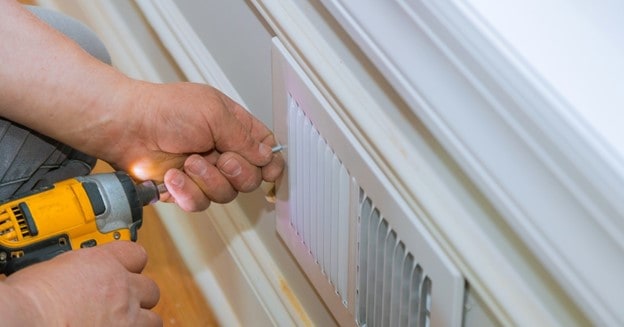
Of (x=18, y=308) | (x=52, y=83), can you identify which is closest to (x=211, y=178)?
(x=52, y=83)

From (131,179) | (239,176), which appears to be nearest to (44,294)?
(131,179)

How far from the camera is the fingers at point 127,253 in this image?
1.02 metres

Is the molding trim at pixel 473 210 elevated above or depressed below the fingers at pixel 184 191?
below

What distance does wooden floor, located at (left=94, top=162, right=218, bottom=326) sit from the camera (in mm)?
1565

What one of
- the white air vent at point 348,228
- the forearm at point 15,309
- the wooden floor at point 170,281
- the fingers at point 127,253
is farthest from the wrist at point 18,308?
the wooden floor at point 170,281

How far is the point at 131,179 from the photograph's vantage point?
3.65ft

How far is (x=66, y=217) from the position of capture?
1.05 metres

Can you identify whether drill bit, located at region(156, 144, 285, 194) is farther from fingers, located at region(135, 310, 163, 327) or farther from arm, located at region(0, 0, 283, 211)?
fingers, located at region(135, 310, 163, 327)

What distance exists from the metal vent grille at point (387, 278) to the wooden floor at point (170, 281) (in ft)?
1.77

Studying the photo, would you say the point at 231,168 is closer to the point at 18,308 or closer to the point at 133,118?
the point at 133,118

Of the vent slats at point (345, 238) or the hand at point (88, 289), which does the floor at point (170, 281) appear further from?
the hand at point (88, 289)

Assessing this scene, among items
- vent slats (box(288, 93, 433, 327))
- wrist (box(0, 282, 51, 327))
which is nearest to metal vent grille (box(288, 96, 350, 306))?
vent slats (box(288, 93, 433, 327))

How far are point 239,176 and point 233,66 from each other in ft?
0.72

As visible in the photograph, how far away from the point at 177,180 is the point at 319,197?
181 mm
